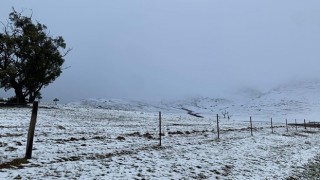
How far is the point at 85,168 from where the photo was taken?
42.1 feet

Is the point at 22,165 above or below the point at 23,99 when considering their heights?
below

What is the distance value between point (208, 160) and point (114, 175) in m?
7.32

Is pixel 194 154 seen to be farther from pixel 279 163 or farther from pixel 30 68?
pixel 30 68

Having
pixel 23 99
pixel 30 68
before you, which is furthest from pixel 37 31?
pixel 23 99

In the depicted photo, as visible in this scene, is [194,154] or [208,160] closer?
[208,160]

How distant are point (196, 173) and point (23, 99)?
49.8 m

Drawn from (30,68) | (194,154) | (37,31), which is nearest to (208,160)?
(194,154)

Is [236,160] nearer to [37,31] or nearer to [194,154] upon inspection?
[194,154]

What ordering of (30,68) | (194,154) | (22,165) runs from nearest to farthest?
(22,165) → (194,154) → (30,68)

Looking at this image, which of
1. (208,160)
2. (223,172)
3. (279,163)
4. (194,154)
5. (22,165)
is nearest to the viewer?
(22,165)

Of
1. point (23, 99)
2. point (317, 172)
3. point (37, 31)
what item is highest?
point (37, 31)

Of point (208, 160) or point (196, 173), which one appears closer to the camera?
point (196, 173)

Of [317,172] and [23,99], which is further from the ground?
[23,99]

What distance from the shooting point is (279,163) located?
2083cm
